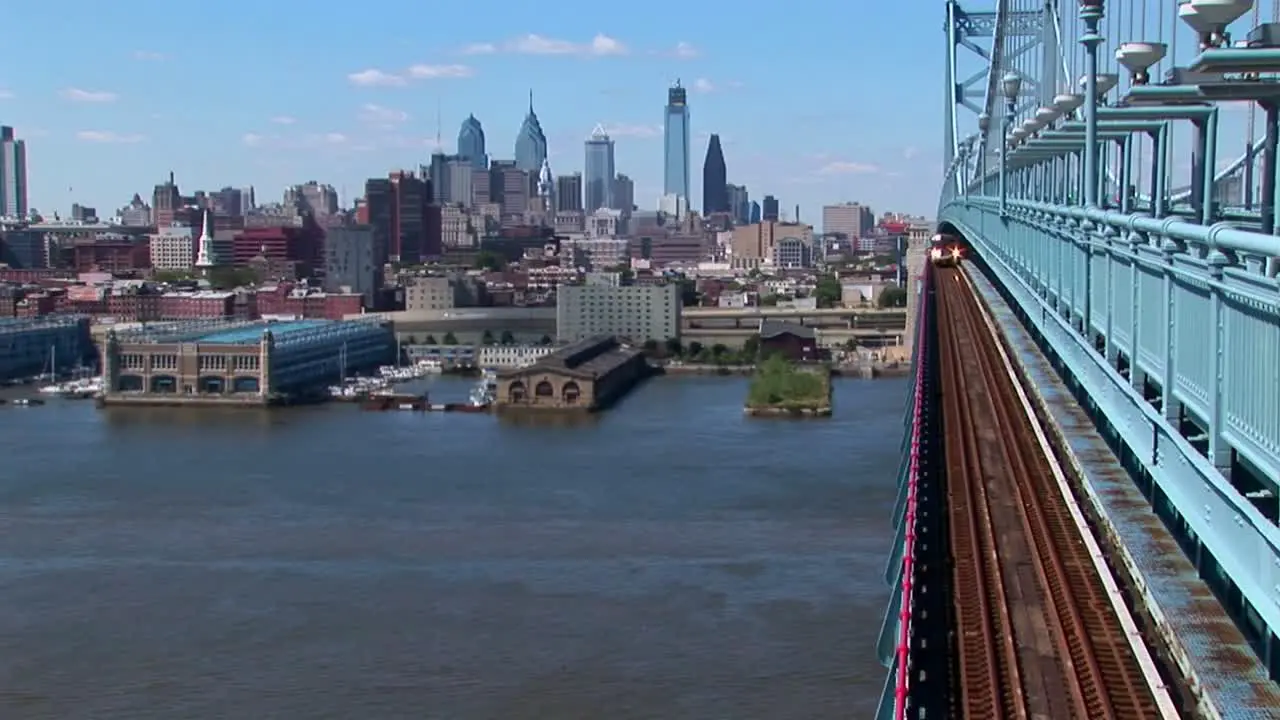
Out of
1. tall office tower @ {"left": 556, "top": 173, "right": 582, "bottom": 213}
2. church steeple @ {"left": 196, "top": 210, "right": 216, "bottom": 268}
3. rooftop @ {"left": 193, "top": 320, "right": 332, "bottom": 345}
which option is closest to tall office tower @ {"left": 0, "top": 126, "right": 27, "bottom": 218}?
tall office tower @ {"left": 556, "top": 173, "right": 582, "bottom": 213}

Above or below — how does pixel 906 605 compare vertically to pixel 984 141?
below

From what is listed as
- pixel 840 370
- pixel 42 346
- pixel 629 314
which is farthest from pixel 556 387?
pixel 42 346

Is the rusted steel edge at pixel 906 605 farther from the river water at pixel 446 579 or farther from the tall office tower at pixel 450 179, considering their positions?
the tall office tower at pixel 450 179

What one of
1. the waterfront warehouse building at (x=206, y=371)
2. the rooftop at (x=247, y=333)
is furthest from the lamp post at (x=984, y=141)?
the rooftop at (x=247, y=333)

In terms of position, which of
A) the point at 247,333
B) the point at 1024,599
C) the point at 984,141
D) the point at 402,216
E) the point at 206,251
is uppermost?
the point at 402,216

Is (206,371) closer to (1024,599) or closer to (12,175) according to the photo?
(1024,599)

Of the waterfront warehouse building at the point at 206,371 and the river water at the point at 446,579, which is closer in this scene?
the river water at the point at 446,579

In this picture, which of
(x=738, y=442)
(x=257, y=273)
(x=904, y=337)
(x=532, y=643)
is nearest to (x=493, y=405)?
(x=738, y=442)
